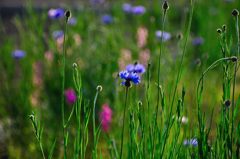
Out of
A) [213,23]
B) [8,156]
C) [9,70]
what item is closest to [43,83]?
[9,70]

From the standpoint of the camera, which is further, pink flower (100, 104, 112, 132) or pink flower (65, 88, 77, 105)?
pink flower (65, 88, 77, 105)

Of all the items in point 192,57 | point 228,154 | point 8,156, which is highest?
point 192,57

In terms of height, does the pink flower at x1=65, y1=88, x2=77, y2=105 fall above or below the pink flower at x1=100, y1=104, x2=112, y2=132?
above

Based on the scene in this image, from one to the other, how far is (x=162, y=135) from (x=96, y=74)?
4.88 ft

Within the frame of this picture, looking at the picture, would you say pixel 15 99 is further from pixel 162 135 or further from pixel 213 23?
pixel 213 23

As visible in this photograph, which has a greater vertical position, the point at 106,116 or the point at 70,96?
the point at 70,96

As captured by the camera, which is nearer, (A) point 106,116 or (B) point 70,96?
(A) point 106,116

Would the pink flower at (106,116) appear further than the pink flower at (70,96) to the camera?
No

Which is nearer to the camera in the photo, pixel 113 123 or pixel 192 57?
pixel 113 123

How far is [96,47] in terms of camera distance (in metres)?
3.68

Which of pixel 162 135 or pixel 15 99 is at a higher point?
pixel 15 99

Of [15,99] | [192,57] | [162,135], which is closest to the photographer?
[162,135]

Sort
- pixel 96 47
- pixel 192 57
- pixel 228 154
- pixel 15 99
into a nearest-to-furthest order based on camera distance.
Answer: pixel 228 154 → pixel 15 99 → pixel 96 47 → pixel 192 57

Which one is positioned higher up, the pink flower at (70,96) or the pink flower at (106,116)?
the pink flower at (70,96)
